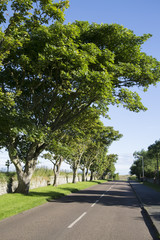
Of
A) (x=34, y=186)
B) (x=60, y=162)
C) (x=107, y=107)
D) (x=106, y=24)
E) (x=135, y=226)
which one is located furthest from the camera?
(x=60, y=162)

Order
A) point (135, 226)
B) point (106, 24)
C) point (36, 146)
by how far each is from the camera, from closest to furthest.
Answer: point (135, 226) → point (106, 24) → point (36, 146)

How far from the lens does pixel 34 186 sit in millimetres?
25812

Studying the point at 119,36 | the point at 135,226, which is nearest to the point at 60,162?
the point at 119,36

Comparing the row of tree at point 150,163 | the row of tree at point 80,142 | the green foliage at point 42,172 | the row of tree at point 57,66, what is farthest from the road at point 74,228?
the row of tree at point 150,163

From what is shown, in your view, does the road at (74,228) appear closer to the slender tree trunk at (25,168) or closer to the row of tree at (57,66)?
the row of tree at (57,66)

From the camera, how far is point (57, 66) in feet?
45.5

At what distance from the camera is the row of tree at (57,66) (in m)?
10.3

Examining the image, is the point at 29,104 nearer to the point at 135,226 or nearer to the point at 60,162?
the point at 135,226

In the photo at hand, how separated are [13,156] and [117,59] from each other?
11.3 meters

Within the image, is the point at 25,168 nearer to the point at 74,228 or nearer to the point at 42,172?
the point at 74,228

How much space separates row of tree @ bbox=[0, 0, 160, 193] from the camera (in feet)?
33.9

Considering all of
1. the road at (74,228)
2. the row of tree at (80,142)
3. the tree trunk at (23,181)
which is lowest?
the road at (74,228)

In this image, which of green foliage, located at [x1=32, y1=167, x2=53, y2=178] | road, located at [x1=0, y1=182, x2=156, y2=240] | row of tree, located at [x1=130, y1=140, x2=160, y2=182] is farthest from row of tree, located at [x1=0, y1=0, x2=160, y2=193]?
row of tree, located at [x1=130, y1=140, x2=160, y2=182]

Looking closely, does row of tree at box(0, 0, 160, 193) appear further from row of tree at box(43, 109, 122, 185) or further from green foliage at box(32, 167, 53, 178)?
green foliage at box(32, 167, 53, 178)
